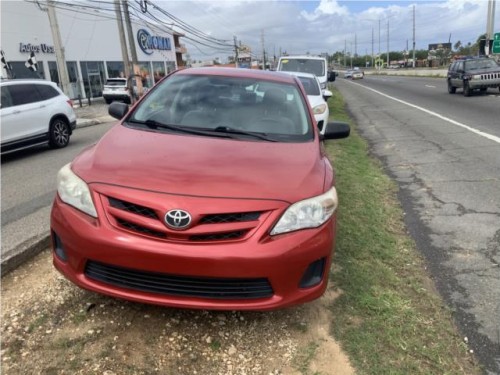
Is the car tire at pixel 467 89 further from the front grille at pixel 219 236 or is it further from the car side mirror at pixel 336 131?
the front grille at pixel 219 236

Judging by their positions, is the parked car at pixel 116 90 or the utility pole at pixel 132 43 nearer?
the utility pole at pixel 132 43

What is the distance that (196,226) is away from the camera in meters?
2.68

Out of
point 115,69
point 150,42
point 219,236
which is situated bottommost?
point 219,236

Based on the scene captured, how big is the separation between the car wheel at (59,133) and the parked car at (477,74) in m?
18.5

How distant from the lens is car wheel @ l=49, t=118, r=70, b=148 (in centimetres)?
1094

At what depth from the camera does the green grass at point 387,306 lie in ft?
9.41

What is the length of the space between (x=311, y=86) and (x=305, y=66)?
632cm

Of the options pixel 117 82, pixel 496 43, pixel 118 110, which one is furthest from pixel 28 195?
pixel 496 43

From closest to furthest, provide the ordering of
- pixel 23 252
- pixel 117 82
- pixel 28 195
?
1. pixel 23 252
2. pixel 28 195
3. pixel 117 82

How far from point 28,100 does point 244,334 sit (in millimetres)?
9093

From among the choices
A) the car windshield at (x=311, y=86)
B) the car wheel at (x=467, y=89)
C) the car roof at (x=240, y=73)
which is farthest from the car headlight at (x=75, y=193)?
the car wheel at (x=467, y=89)

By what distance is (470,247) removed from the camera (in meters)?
4.64

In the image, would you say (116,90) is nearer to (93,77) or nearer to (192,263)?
(93,77)

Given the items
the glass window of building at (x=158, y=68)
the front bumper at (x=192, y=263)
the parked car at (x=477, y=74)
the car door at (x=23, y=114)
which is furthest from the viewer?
the glass window of building at (x=158, y=68)
